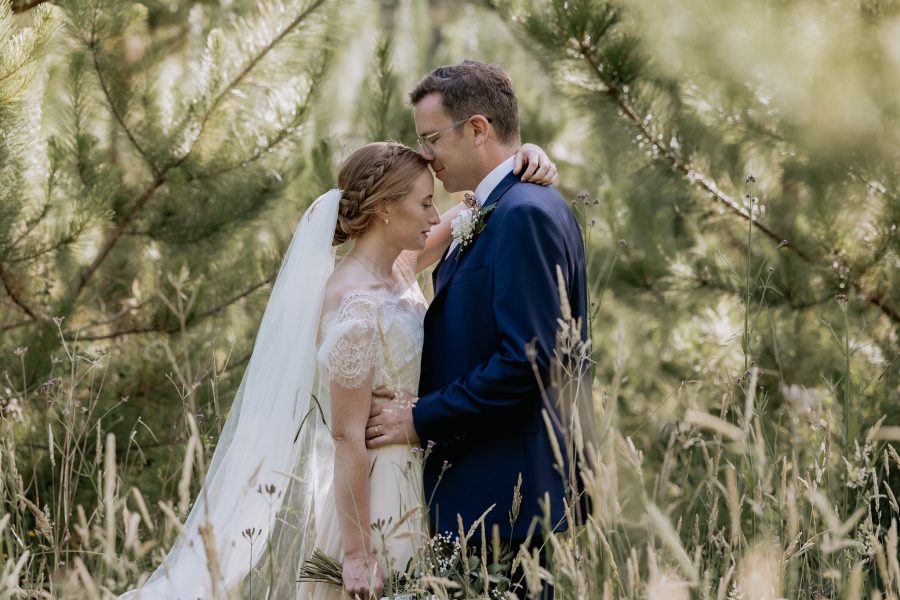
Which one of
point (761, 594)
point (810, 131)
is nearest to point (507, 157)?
point (761, 594)

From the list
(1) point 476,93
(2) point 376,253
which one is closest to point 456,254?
(2) point 376,253

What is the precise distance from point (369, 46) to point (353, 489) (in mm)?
3373

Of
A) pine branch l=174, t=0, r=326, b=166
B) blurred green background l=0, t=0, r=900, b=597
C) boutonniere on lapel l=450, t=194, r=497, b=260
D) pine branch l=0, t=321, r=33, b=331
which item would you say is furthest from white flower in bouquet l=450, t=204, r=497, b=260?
pine branch l=0, t=321, r=33, b=331

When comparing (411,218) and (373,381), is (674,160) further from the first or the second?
(373,381)

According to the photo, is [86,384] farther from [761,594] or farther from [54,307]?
[761,594]

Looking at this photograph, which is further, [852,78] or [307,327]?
[852,78]

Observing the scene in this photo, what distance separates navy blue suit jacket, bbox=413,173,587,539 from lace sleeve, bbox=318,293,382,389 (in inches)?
6.9

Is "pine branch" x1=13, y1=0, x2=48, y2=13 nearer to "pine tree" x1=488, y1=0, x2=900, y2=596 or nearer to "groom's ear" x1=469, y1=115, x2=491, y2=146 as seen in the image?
"pine tree" x1=488, y1=0, x2=900, y2=596

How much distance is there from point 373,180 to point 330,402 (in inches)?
25.1

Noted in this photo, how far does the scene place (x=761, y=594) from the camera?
75.2 inches

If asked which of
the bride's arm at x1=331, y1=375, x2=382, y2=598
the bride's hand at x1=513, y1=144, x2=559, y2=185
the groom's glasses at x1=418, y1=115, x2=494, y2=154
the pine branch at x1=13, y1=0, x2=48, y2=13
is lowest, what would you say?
the bride's arm at x1=331, y1=375, x2=382, y2=598

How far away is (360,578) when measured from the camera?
7.93ft

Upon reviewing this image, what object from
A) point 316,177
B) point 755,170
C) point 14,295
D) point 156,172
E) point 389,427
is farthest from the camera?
point 755,170

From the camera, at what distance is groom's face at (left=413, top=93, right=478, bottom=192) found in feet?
9.37
